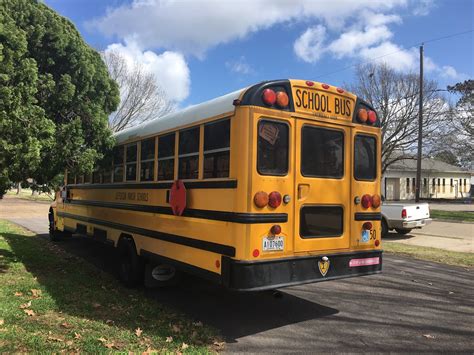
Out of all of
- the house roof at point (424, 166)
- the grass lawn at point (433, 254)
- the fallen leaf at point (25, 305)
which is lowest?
the fallen leaf at point (25, 305)

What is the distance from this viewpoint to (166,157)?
6297 mm

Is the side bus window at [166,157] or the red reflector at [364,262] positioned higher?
the side bus window at [166,157]

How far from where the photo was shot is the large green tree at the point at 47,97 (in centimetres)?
605

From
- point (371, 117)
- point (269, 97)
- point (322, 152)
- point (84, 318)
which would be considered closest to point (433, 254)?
point (371, 117)

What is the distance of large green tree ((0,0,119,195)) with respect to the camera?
6.05m

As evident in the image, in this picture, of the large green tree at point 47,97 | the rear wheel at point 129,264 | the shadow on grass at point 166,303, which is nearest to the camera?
the shadow on grass at point 166,303

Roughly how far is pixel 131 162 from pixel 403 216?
10114mm

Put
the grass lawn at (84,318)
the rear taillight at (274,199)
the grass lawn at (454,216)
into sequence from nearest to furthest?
the grass lawn at (84,318) < the rear taillight at (274,199) < the grass lawn at (454,216)

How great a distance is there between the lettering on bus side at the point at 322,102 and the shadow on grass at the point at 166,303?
2.58 m

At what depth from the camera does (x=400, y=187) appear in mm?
47344

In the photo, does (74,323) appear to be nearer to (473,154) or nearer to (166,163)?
(166,163)

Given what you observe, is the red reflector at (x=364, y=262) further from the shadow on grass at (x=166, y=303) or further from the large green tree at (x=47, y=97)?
the large green tree at (x=47, y=97)

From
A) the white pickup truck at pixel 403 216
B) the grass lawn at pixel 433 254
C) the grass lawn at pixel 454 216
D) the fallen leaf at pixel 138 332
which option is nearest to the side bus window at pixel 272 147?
the fallen leaf at pixel 138 332

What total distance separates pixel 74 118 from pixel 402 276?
21.2 feet
